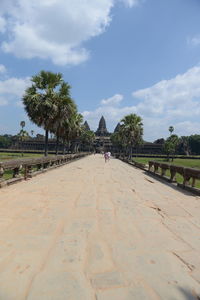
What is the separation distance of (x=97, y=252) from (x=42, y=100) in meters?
17.6

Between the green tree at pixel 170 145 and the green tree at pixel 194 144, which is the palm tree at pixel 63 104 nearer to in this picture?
the green tree at pixel 170 145

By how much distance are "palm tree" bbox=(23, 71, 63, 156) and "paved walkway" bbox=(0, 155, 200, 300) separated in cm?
1400

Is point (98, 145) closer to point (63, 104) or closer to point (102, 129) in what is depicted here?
point (102, 129)

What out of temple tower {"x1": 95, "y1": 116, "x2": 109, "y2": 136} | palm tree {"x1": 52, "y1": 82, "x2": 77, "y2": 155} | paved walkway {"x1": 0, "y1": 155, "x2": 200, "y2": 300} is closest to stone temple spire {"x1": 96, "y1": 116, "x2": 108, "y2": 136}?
temple tower {"x1": 95, "y1": 116, "x2": 109, "y2": 136}

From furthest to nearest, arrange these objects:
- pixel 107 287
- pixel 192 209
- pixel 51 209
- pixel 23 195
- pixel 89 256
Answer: pixel 23 195
pixel 192 209
pixel 51 209
pixel 89 256
pixel 107 287

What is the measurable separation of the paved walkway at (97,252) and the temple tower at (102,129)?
13661 centimetres

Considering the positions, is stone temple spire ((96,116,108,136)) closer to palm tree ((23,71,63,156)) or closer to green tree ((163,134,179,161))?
green tree ((163,134,179,161))

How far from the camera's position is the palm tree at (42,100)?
19.0m

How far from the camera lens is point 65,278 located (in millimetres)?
2734

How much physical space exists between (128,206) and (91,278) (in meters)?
3.68

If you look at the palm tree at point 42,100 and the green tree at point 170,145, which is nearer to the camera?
the palm tree at point 42,100

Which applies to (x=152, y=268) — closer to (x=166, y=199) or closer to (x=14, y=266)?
(x=14, y=266)

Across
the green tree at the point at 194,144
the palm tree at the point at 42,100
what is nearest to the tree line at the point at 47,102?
the palm tree at the point at 42,100

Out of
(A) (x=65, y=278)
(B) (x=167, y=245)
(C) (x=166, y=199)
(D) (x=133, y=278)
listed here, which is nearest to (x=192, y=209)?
(C) (x=166, y=199)
